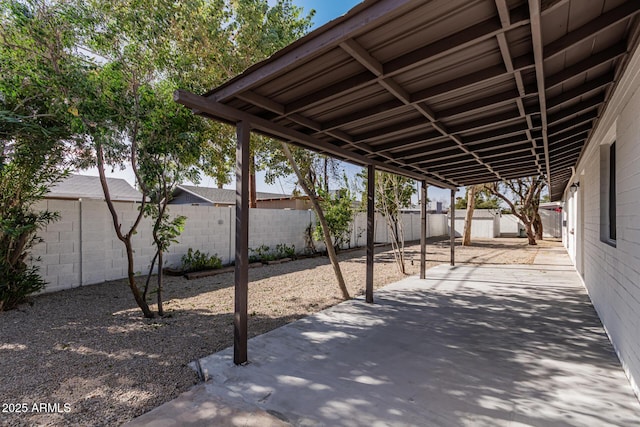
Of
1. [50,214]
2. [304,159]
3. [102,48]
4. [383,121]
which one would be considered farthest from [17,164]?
[304,159]

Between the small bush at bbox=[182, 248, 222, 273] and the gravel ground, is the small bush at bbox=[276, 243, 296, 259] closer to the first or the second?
the small bush at bbox=[182, 248, 222, 273]

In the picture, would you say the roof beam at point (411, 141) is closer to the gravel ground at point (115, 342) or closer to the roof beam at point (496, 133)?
the roof beam at point (496, 133)

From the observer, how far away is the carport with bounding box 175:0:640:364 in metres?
2.02

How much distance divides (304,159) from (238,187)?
7.28 m

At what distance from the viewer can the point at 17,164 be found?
437 cm

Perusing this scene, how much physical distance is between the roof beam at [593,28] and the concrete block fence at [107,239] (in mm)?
6137

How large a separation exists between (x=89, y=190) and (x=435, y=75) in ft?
38.9

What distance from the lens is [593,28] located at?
216 centimetres

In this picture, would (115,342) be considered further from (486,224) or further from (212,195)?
(486,224)

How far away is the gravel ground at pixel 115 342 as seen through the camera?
2.37 metres

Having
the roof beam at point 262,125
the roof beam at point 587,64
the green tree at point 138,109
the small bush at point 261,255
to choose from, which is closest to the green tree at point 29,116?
the green tree at point 138,109

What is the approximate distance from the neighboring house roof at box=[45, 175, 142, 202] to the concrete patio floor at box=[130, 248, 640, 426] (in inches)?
333

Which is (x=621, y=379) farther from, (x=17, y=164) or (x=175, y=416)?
(x=17, y=164)

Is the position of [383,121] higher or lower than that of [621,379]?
higher
